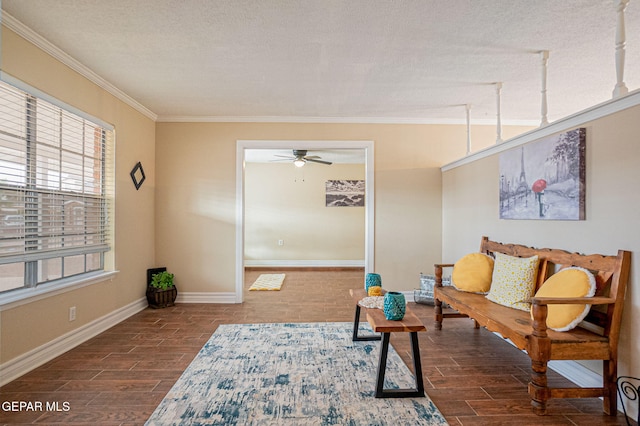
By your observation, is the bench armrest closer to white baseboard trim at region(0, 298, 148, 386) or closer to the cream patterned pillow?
the cream patterned pillow

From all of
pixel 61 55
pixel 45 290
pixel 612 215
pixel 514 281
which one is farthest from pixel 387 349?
pixel 61 55

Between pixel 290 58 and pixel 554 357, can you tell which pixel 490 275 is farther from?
pixel 290 58

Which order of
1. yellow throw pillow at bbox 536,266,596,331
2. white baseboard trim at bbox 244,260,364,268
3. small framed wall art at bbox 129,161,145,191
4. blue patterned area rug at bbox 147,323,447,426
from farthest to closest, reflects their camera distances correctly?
white baseboard trim at bbox 244,260,364,268 → small framed wall art at bbox 129,161,145,191 → yellow throw pillow at bbox 536,266,596,331 → blue patterned area rug at bbox 147,323,447,426

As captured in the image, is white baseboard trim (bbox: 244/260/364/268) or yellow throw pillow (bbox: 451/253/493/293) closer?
yellow throw pillow (bbox: 451/253/493/293)

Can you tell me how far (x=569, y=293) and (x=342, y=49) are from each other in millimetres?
2473

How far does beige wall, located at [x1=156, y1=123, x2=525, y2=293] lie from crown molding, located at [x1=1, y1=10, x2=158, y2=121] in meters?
0.96

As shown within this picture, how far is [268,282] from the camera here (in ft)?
20.0

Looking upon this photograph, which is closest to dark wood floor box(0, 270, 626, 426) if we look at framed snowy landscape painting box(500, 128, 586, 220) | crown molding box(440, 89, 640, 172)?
framed snowy landscape painting box(500, 128, 586, 220)

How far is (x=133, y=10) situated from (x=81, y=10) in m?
0.36

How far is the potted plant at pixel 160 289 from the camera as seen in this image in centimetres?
431

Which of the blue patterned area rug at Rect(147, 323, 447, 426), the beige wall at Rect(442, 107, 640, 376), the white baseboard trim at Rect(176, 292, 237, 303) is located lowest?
the blue patterned area rug at Rect(147, 323, 447, 426)

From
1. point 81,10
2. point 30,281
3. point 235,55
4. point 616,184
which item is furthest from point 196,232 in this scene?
point 616,184

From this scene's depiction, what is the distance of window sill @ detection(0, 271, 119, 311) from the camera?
2.41 m

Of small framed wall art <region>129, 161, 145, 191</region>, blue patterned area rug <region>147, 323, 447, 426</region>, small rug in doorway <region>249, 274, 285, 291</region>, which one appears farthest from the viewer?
small rug in doorway <region>249, 274, 285, 291</region>
